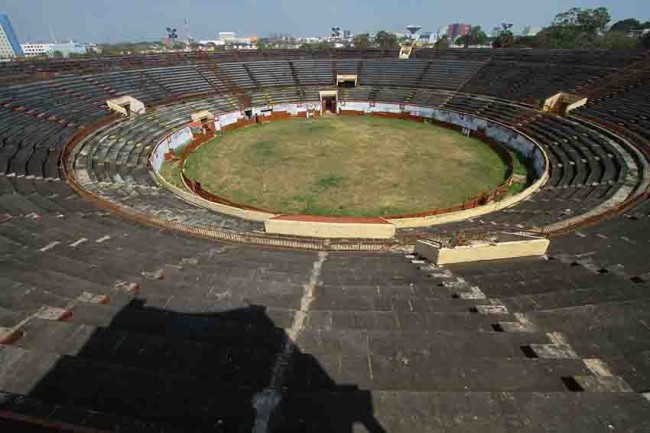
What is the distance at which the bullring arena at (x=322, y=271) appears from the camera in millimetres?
5227

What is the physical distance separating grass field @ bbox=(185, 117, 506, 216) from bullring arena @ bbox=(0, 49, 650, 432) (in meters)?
0.30

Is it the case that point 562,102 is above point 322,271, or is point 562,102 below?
above

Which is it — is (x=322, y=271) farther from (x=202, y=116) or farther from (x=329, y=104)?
(x=329, y=104)

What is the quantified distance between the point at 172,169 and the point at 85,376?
94.8 ft

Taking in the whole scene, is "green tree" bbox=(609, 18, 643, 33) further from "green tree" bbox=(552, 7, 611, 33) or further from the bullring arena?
the bullring arena

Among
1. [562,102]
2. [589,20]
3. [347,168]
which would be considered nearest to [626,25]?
[589,20]

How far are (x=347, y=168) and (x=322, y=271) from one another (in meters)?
19.9

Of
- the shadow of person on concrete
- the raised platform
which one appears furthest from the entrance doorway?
the shadow of person on concrete

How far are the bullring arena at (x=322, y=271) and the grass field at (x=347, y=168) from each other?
30 cm

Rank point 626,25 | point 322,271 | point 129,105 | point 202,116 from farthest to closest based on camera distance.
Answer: point 626,25
point 202,116
point 129,105
point 322,271

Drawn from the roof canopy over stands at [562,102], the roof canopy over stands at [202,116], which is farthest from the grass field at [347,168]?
the roof canopy over stands at [562,102]

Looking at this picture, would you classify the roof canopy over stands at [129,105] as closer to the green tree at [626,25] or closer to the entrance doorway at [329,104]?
the entrance doorway at [329,104]

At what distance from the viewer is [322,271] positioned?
12547 mm

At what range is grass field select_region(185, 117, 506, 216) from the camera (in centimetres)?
2545
